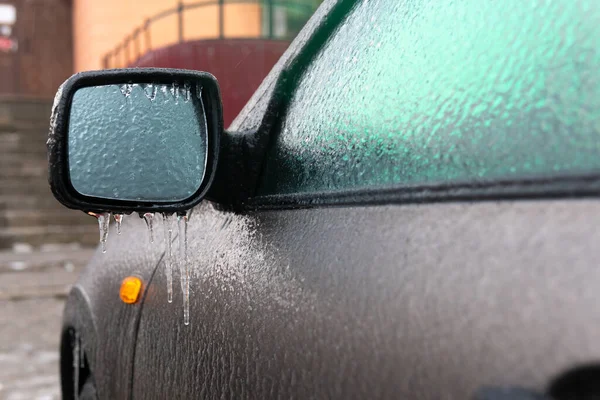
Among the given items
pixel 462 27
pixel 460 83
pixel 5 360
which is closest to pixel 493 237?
pixel 460 83

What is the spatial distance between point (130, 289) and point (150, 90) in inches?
25.4

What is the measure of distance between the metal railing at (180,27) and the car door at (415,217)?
754 centimetres

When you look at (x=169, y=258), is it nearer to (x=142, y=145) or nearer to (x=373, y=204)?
(x=142, y=145)

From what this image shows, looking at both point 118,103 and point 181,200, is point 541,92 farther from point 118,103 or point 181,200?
point 118,103

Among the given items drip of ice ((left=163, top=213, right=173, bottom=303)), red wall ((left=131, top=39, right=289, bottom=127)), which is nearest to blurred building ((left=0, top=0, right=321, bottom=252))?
red wall ((left=131, top=39, right=289, bottom=127))

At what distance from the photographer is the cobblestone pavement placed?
11.9 feet

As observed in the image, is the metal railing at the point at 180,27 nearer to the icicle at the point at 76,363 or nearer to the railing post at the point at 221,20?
the railing post at the point at 221,20

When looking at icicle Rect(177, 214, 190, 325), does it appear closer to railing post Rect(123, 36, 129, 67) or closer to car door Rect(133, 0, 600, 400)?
car door Rect(133, 0, 600, 400)

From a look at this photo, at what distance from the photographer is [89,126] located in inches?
47.6

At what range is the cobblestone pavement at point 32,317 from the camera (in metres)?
3.62

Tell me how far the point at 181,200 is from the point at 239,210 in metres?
0.12

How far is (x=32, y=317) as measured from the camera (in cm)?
511

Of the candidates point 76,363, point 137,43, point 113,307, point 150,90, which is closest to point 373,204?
point 150,90

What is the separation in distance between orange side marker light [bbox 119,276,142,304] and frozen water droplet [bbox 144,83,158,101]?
60 cm
